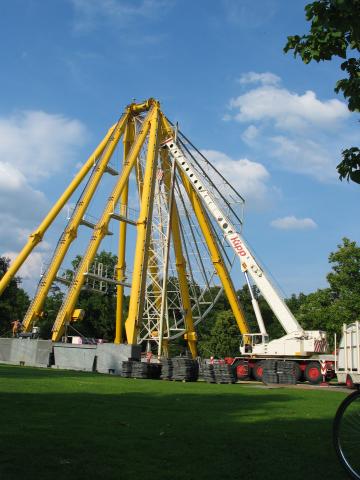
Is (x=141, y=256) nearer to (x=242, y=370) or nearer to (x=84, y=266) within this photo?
(x=84, y=266)

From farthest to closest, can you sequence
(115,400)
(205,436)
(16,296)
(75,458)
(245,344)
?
(16,296) < (245,344) < (115,400) < (205,436) < (75,458)

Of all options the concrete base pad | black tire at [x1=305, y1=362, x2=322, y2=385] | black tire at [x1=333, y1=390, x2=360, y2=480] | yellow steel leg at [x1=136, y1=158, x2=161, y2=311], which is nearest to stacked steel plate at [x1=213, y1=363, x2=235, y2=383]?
black tire at [x1=305, y1=362, x2=322, y2=385]

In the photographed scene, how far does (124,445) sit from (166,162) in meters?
36.7

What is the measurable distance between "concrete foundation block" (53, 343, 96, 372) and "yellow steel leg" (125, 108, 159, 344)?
8.14 ft

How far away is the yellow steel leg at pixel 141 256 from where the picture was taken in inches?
1334

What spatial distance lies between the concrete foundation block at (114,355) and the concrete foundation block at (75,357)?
718 mm

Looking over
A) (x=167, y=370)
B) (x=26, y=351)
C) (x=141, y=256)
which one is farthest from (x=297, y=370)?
(x=26, y=351)

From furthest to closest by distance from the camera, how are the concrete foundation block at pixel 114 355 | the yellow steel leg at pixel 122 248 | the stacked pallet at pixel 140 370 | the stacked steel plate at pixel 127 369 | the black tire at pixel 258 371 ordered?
the yellow steel leg at pixel 122 248, the concrete foundation block at pixel 114 355, the black tire at pixel 258 371, the stacked steel plate at pixel 127 369, the stacked pallet at pixel 140 370

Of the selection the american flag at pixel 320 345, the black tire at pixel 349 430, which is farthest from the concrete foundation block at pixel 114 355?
the black tire at pixel 349 430

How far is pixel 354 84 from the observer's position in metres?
7.38

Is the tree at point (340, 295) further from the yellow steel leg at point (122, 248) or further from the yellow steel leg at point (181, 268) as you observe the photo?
the yellow steel leg at point (122, 248)

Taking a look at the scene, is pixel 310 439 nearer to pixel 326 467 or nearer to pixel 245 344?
pixel 326 467

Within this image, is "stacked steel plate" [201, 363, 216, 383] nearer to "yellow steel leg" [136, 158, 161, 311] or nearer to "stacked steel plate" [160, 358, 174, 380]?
"stacked steel plate" [160, 358, 174, 380]

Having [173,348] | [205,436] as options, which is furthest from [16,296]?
[205,436]
